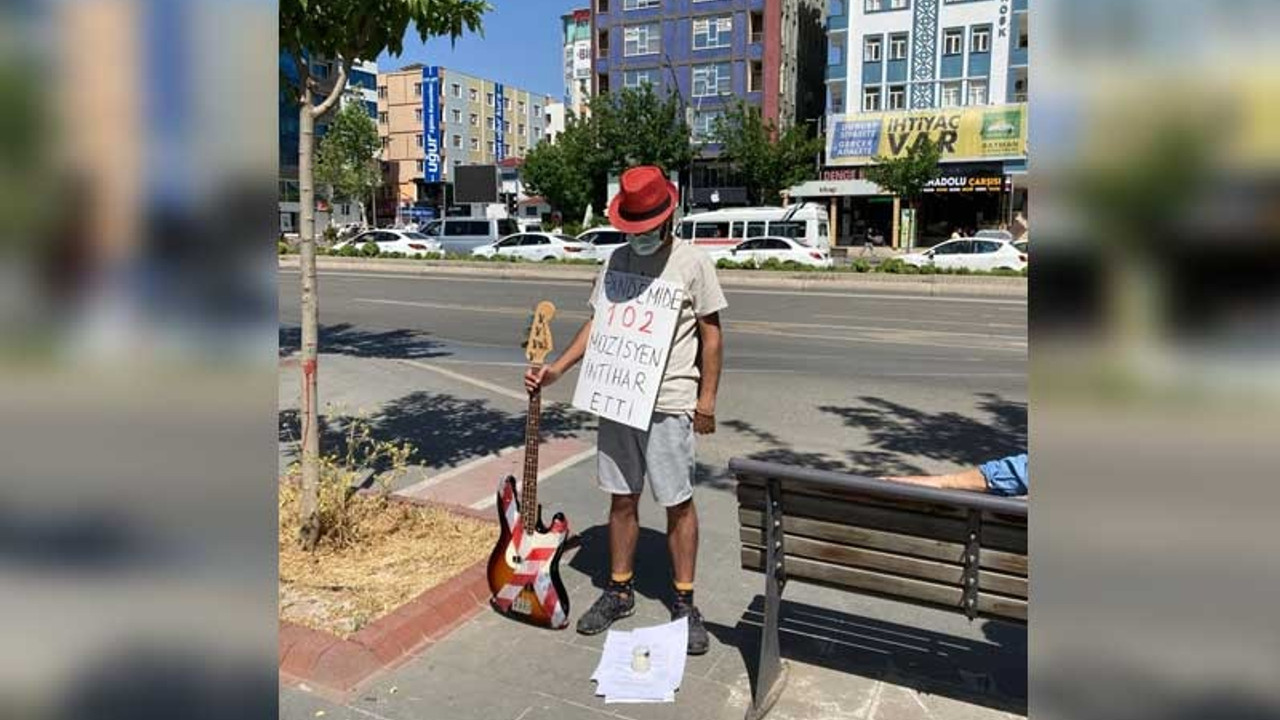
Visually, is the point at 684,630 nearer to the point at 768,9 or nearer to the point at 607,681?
the point at 607,681

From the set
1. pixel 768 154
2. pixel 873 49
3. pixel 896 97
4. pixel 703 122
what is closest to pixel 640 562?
pixel 768 154

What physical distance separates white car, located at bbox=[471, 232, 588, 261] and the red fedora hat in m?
29.1

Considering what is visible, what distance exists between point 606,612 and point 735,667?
644 mm

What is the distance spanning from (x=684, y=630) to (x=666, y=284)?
1.42 metres

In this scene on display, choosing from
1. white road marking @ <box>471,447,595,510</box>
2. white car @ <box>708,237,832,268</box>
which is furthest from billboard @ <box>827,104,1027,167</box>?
white road marking @ <box>471,447,595,510</box>

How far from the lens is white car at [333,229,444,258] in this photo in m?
37.1

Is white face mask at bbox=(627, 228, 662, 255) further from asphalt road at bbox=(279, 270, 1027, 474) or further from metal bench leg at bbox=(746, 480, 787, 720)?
asphalt road at bbox=(279, 270, 1027, 474)

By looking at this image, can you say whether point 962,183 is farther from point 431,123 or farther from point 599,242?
point 431,123

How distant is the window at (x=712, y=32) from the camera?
57.7 meters

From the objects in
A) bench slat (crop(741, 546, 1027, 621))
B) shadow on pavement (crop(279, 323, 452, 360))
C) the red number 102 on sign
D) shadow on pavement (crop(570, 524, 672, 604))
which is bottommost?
shadow on pavement (crop(570, 524, 672, 604))

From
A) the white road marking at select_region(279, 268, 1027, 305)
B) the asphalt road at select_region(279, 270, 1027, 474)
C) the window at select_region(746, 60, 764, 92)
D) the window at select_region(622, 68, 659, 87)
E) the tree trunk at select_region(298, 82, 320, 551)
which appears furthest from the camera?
the window at select_region(622, 68, 659, 87)
